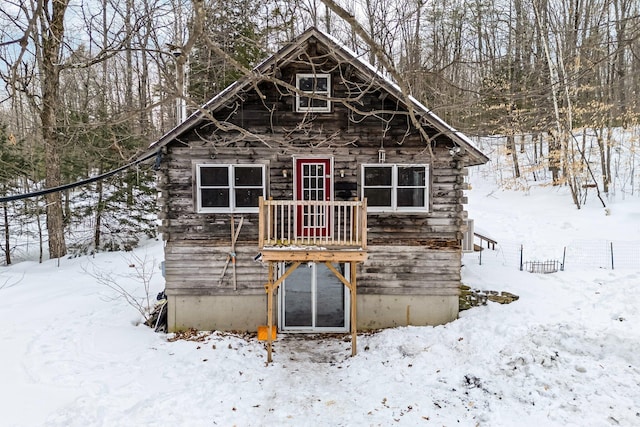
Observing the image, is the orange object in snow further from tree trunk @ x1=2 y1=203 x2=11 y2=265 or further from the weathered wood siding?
tree trunk @ x1=2 y1=203 x2=11 y2=265

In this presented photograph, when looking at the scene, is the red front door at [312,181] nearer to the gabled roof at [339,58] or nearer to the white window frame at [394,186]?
the white window frame at [394,186]

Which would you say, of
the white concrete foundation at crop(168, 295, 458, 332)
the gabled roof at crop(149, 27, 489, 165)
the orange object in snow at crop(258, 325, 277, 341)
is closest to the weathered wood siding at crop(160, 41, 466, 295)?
the white concrete foundation at crop(168, 295, 458, 332)

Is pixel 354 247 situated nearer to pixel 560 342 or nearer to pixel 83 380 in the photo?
pixel 560 342

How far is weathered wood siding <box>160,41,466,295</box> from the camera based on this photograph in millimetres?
10555

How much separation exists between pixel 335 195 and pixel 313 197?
611mm

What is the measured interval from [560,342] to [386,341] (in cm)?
387

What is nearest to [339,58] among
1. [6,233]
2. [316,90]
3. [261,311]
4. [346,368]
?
[316,90]

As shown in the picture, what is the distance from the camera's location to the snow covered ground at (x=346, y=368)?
266 inches

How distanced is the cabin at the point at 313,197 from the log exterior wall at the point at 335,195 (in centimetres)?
3

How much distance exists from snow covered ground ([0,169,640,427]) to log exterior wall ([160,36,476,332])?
1540 millimetres

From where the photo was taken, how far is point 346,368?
8.85 meters

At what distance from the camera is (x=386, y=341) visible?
9922mm

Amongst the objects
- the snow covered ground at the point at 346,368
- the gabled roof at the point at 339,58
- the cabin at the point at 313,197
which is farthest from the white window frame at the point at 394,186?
the snow covered ground at the point at 346,368

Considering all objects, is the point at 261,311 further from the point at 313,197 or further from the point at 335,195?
the point at 335,195
